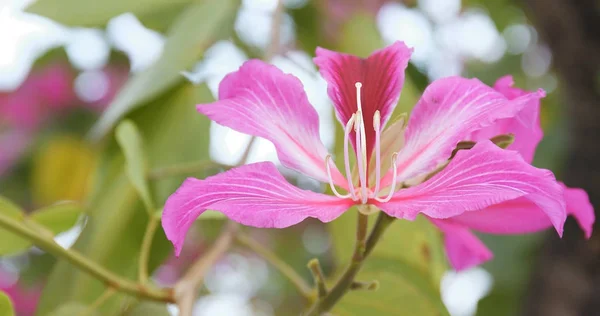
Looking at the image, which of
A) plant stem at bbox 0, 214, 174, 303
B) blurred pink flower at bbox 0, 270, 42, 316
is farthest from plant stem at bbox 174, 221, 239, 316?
blurred pink flower at bbox 0, 270, 42, 316

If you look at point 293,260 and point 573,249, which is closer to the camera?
point 573,249

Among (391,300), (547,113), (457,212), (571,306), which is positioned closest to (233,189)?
(457,212)

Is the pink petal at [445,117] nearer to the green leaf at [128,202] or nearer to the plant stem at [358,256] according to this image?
the plant stem at [358,256]

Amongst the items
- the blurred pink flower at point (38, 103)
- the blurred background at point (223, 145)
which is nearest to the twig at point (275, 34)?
the blurred background at point (223, 145)

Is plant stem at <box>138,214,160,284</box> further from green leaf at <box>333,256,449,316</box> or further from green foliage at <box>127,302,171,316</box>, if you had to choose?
green leaf at <box>333,256,449,316</box>

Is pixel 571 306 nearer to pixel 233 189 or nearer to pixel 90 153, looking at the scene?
pixel 233 189

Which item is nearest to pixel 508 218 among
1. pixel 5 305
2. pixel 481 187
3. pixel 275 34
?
pixel 481 187
